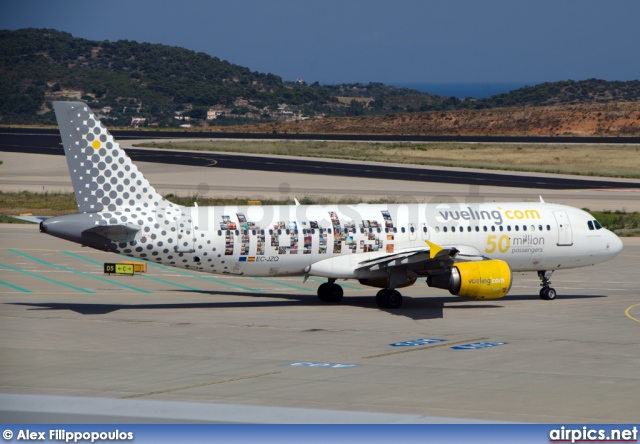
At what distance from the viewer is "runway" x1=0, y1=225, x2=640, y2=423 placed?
2425 centimetres

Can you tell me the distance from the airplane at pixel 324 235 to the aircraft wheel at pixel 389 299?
0.17 feet

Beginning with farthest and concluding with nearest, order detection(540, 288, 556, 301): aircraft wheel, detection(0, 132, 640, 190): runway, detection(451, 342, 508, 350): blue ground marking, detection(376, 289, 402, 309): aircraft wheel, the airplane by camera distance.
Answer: detection(0, 132, 640, 190): runway
detection(540, 288, 556, 301): aircraft wheel
detection(376, 289, 402, 309): aircraft wheel
the airplane
detection(451, 342, 508, 350): blue ground marking

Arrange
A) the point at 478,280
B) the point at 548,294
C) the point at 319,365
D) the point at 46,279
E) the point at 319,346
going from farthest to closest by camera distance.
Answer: the point at 46,279 < the point at 548,294 < the point at 478,280 < the point at 319,346 < the point at 319,365

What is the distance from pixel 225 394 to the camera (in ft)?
80.2

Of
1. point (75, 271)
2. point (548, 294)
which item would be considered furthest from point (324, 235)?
point (75, 271)

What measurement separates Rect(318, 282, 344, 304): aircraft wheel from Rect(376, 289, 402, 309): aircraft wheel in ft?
7.76

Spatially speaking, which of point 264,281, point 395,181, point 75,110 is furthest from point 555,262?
point 395,181

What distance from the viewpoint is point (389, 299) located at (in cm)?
4028

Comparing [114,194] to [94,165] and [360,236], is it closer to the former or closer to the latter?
[94,165]

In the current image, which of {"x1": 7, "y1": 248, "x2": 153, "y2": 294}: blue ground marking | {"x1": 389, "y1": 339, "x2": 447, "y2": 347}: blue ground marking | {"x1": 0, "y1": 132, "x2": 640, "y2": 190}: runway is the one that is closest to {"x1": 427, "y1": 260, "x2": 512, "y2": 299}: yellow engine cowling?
{"x1": 389, "y1": 339, "x2": 447, "y2": 347}: blue ground marking

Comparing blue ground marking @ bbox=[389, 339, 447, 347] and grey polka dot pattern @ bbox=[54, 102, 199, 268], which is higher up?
grey polka dot pattern @ bbox=[54, 102, 199, 268]

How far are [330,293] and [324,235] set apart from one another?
135 inches

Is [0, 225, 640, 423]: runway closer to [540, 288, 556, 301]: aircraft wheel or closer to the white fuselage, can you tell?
[540, 288, 556, 301]: aircraft wheel

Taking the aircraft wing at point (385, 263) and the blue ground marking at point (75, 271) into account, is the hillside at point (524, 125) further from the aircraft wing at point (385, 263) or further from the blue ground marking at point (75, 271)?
the aircraft wing at point (385, 263)
